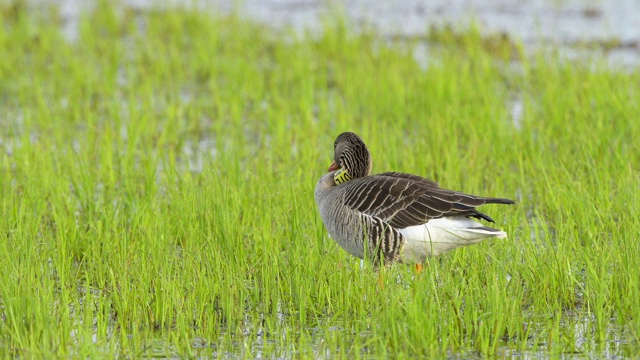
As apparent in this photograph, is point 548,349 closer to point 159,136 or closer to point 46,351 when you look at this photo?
point 46,351

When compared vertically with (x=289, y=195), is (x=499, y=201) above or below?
below

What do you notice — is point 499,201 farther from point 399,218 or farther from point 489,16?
point 489,16

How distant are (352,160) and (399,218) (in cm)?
97

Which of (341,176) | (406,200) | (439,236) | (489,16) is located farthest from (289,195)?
(489,16)

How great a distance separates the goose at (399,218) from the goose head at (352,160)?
0.39m

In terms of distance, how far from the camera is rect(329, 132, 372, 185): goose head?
7281 mm

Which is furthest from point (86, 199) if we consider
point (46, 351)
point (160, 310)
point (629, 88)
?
point (629, 88)

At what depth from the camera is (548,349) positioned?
532 centimetres

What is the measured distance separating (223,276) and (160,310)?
69 cm

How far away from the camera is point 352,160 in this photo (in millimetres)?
7289

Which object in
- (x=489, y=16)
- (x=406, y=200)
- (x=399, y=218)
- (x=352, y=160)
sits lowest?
(x=399, y=218)

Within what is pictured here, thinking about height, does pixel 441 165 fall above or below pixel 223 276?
above

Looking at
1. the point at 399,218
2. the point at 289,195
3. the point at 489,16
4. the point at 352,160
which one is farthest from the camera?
the point at 489,16

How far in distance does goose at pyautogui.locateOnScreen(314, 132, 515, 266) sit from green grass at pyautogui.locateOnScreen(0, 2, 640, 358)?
0.18 m
